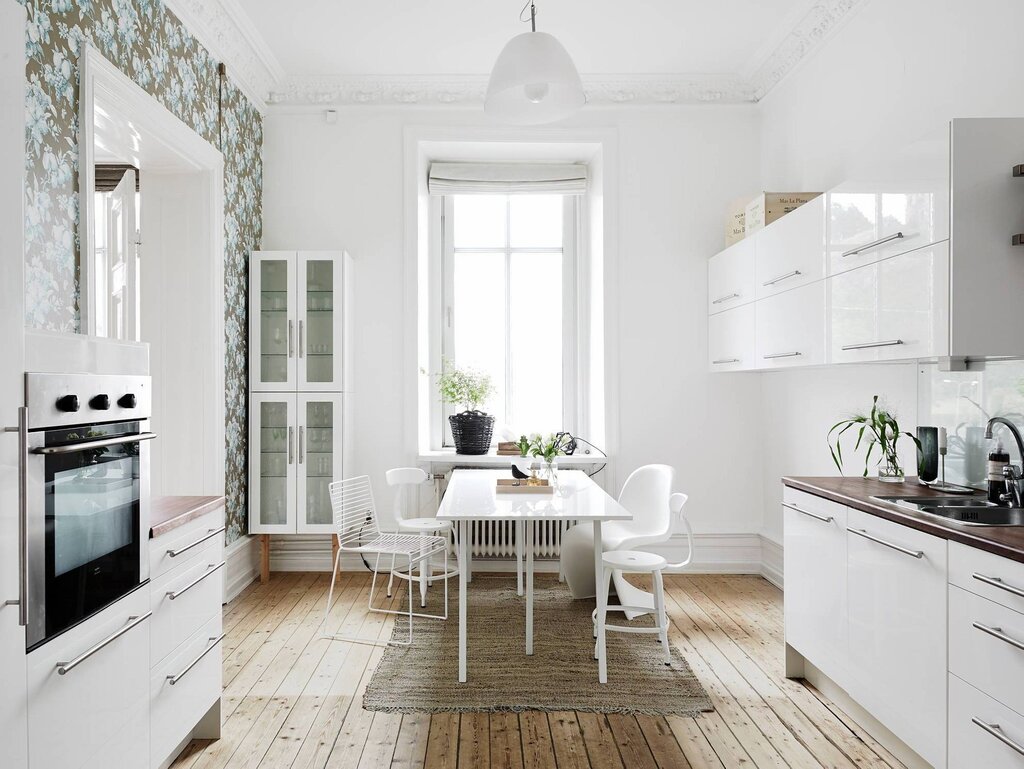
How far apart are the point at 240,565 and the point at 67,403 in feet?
9.35

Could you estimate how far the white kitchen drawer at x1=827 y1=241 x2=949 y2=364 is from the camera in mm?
2111

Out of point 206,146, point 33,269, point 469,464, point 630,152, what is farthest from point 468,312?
point 33,269

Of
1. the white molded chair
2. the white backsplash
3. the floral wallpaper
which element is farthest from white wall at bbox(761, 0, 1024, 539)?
the floral wallpaper

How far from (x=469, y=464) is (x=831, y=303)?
8.15 feet

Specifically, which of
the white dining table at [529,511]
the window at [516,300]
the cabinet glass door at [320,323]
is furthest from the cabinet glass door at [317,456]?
the window at [516,300]

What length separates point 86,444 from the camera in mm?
1560

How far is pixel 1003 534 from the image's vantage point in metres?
1.74

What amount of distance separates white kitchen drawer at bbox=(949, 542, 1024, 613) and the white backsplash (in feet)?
2.31

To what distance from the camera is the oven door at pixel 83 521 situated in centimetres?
140

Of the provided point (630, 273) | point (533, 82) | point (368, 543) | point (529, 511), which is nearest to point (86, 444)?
point (529, 511)

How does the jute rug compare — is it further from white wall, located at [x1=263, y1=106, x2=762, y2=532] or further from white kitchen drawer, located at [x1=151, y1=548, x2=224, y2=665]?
white wall, located at [x1=263, y1=106, x2=762, y2=532]

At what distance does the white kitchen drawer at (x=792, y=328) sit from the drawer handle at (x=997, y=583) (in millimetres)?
1289

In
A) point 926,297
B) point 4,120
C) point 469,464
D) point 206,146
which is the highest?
point 206,146

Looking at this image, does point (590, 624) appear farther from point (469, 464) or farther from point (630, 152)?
point (630, 152)
